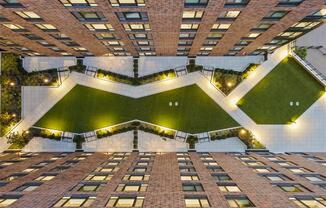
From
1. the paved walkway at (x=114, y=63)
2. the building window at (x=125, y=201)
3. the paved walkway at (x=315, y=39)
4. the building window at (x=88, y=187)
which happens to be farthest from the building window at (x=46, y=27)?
the paved walkway at (x=315, y=39)

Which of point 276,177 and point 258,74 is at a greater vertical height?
point 258,74

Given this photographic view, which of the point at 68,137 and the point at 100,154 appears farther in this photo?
the point at 68,137

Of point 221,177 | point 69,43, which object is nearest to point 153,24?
point 69,43

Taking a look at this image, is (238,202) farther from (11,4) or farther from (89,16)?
(11,4)

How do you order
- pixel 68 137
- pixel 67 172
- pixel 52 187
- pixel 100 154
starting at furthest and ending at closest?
pixel 68 137
pixel 100 154
pixel 67 172
pixel 52 187

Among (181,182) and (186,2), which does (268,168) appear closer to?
(181,182)

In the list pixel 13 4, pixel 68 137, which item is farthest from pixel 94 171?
pixel 13 4

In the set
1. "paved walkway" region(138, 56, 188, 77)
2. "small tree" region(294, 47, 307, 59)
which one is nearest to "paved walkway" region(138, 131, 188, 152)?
"paved walkway" region(138, 56, 188, 77)
